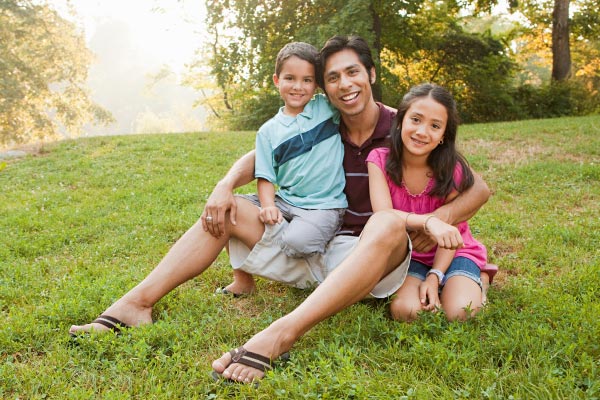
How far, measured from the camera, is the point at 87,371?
2.56 m

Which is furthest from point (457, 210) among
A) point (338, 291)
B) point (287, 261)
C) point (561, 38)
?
point (561, 38)

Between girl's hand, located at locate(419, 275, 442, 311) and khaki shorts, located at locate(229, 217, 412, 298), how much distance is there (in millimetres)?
163

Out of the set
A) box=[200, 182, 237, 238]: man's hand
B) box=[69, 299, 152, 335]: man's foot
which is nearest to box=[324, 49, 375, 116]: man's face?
box=[200, 182, 237, 238]: man's hand

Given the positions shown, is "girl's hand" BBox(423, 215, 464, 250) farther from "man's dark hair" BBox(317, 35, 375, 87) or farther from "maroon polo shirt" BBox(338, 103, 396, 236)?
"man's dark hair" BBox(317, 35, 375, 87)

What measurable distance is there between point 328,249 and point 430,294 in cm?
68

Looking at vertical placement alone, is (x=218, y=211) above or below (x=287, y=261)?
above

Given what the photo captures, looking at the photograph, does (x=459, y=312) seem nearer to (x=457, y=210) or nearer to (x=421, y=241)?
(x=421, y=241)

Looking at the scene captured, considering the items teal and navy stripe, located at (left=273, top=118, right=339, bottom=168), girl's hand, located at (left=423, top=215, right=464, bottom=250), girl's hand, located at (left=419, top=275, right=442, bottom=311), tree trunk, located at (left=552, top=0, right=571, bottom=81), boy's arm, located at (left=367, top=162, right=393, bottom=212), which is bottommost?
girl's hand, located at (left=419, top=275, right=442, bottom=311)

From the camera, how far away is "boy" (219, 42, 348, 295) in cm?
312


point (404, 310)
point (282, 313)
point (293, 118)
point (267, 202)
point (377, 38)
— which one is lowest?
point (282, 313)

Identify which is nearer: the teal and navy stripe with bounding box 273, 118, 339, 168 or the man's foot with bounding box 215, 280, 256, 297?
the teal and navy stripe with bounding box 273, 118, 339, 168

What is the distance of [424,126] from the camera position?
3.04 m

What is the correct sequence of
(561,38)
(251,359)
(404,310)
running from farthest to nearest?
(561,38) → (404,310) → (251,359)

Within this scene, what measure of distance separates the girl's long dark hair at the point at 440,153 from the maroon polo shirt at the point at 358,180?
0.22 m
